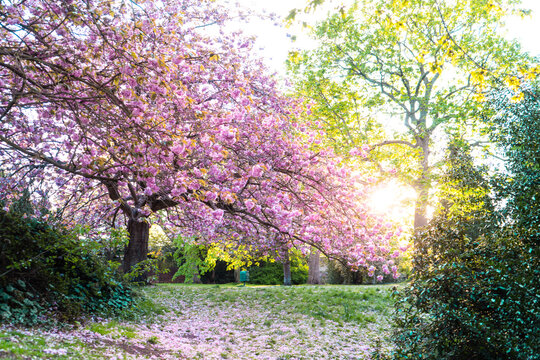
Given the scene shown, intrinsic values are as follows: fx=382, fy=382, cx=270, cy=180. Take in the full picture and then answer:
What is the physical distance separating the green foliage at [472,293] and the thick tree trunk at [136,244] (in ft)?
32.1

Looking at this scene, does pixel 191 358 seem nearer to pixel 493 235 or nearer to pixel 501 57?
pixel 493 235

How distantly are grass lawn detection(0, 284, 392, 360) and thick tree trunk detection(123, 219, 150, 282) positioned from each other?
1438mm

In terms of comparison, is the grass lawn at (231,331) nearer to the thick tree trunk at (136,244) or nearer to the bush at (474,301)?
the bush at (474,301)

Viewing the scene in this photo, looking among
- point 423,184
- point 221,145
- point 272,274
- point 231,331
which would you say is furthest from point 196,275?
Answer: point 221,145

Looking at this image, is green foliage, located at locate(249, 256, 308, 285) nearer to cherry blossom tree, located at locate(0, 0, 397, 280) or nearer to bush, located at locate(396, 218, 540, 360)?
cherry blossom tree, located at locate(0, 0, 397, 280)

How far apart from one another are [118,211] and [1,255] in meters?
7.99

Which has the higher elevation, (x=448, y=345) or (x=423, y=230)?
(x=423, y=230)

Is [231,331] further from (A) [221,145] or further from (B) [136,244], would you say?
(B) [136,244]

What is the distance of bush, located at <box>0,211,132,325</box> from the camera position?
565 cm

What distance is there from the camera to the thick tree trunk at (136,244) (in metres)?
13.1

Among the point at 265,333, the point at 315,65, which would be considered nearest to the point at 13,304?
the point at 265,333

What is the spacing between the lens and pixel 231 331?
8859mm

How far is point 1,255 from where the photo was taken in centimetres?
585

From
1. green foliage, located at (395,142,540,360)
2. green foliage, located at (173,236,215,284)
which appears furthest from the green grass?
green foliage, located at (173,236,215,284)
